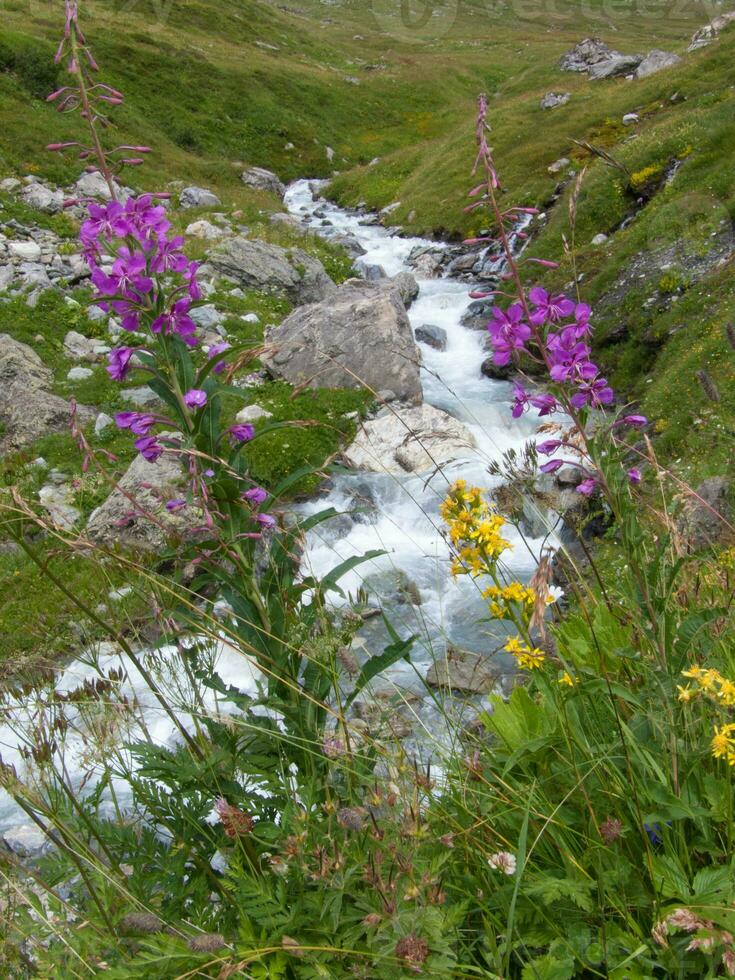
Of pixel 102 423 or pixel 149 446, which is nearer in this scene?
pixel 149 446

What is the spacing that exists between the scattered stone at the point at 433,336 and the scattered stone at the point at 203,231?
692cm

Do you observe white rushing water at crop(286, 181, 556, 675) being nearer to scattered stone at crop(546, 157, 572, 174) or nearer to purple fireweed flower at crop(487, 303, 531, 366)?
purple fireweed flower at crop(487, 303, 531, 366)

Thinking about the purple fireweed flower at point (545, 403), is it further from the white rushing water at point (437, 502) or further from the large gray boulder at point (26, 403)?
the large gray boulder at point (26, 403)

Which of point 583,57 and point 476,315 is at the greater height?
point 583,57

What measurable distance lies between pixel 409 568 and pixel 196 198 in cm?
2057

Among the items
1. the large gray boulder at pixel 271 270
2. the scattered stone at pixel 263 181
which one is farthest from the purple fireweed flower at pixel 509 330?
the scattered stone at pixel 263 181

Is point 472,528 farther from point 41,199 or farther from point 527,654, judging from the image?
point 41,199

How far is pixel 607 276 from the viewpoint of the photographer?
15.3 metres

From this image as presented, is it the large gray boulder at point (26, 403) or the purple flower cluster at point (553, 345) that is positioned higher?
the large gray boulder at point (26, 403)

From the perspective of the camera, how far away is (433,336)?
17.4 metres

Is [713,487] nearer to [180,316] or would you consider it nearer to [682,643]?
[682,643]

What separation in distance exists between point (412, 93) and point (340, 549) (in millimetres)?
57697

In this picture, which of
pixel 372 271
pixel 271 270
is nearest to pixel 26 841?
pixel 271 270

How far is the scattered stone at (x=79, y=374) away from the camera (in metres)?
13.8
